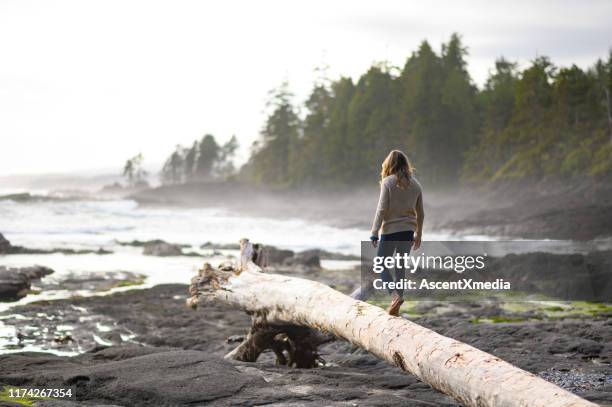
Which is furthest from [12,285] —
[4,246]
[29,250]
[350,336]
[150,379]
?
[29,250]

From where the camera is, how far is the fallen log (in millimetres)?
4480

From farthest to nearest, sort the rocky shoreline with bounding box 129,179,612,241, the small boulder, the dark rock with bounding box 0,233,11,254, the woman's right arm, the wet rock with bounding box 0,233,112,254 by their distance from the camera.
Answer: the rocky shoreline with bounding box 129,179,612,241
the wet rock with bounding box 0,233,112,254
the dark rock with bounding box 0,233,11,254
the small boulder
the woman's right arm

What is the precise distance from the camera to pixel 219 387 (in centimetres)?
593

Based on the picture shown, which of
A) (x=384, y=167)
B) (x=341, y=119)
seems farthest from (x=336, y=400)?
(x=341, y=119)

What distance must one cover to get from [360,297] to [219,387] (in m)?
1.99

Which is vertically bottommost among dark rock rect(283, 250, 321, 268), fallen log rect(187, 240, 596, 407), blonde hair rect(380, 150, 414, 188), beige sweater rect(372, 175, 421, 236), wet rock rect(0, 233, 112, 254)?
wet rock rect(0, 233, 112, 254)

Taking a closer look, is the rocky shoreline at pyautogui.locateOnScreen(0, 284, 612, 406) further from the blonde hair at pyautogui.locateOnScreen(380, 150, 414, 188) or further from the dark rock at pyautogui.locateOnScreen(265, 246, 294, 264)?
the dark rock at pyautogui.locateOnScreen(265, 246, 294, 264)

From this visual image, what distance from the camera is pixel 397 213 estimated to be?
6.87 meters

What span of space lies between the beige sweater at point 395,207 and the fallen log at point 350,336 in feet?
2.71

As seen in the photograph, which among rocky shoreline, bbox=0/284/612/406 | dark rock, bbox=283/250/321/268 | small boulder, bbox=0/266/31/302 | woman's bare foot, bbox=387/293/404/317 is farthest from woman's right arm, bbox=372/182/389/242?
dark rock, bbox=283/250/321/268

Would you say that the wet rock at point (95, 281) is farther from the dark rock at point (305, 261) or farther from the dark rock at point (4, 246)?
the dark rock at point (4, 246)

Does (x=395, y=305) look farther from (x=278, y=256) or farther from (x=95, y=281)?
(x=278, y=256)

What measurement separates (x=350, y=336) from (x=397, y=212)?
4.27 ft

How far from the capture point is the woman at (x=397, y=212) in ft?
22.3
